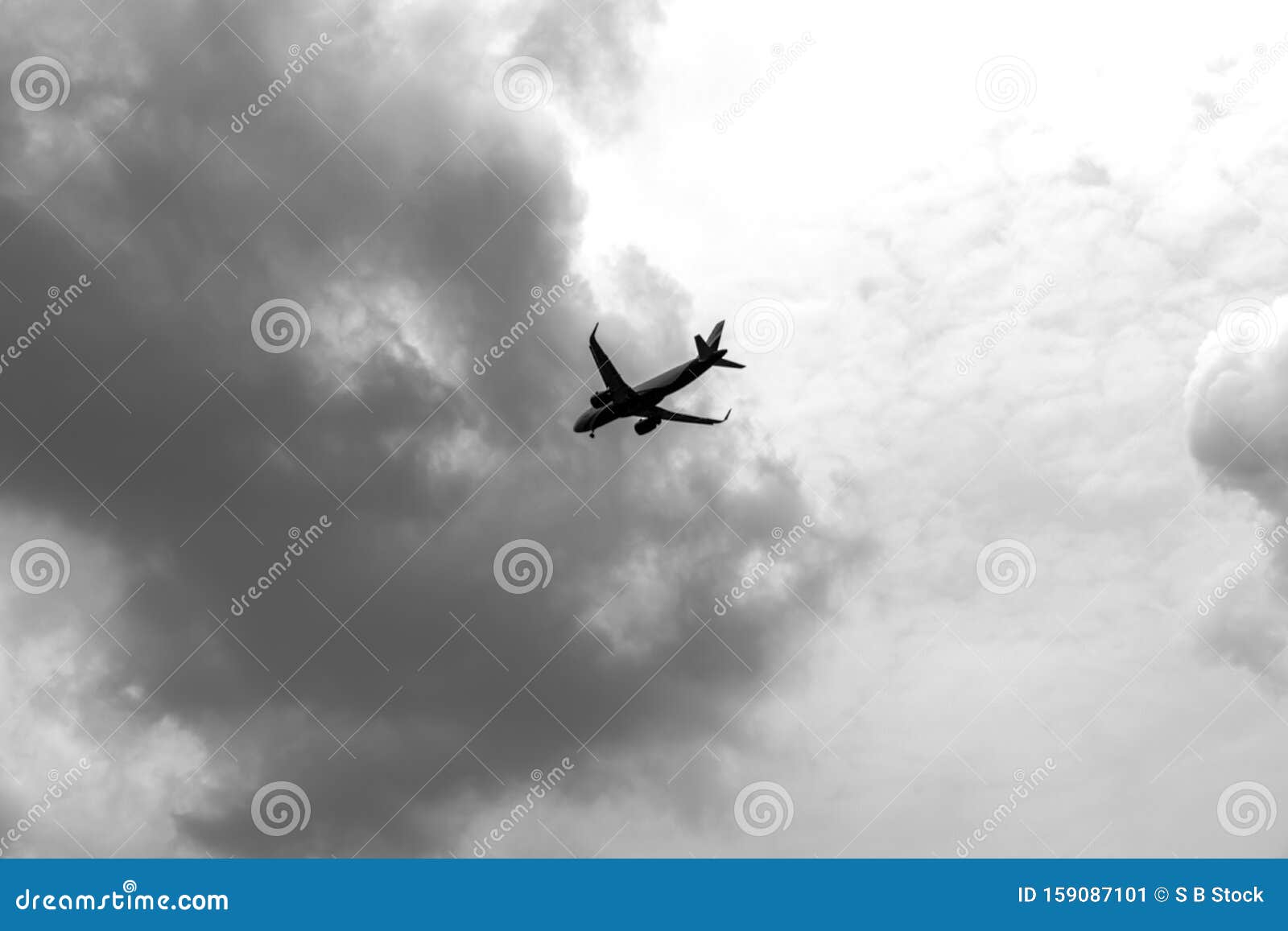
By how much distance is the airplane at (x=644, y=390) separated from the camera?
373 feet

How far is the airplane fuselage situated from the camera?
114438 millimetres

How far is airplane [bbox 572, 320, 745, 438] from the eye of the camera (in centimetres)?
11362

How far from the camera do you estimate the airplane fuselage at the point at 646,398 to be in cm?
11444

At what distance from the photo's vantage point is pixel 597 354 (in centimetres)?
11881

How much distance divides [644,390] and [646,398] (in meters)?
0.88

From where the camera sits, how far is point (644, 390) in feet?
390
